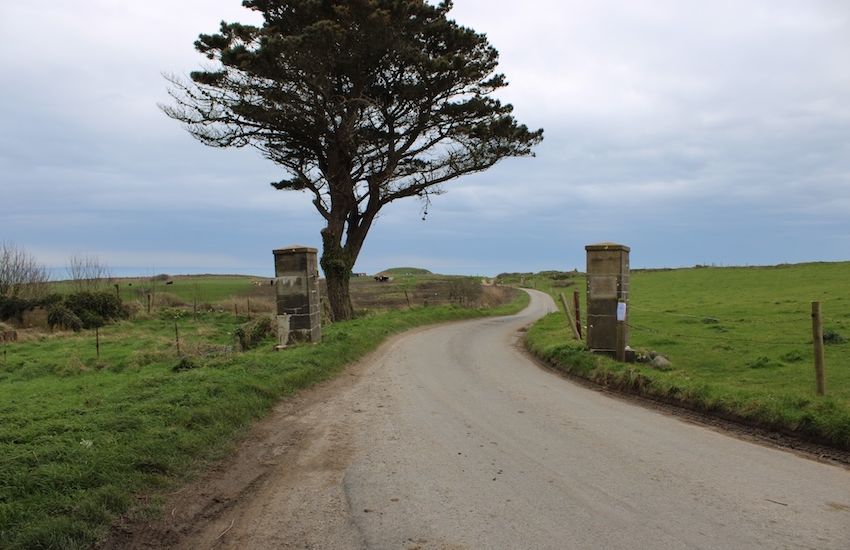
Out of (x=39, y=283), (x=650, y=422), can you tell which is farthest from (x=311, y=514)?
(x=39, y=283)

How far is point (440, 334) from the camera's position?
73.5 feet

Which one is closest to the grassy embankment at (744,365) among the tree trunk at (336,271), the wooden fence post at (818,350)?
the wooden fence post at (818,350)

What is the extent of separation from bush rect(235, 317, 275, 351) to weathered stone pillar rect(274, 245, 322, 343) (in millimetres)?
4231

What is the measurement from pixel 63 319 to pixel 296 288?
18660 mm

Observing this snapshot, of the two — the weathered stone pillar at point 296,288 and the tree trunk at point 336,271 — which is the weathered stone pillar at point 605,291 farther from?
the tree trunk at point 336,271

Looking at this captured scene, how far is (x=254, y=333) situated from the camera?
19125 millimetres

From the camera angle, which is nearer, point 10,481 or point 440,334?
point 10,481

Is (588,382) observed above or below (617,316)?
below

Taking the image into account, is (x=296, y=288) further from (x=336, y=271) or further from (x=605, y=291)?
(x=336, y=271)

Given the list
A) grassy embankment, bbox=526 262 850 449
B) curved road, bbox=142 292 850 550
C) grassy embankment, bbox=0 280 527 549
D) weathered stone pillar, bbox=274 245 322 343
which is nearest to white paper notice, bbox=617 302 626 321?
grassy embankment, bbox=526 262 850 449

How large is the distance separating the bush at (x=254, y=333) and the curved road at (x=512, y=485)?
9775 millimetres

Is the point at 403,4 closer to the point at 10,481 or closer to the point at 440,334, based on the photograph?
the point at 440,334

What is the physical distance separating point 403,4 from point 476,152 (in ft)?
23.3

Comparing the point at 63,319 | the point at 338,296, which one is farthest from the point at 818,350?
the point at 63,319
